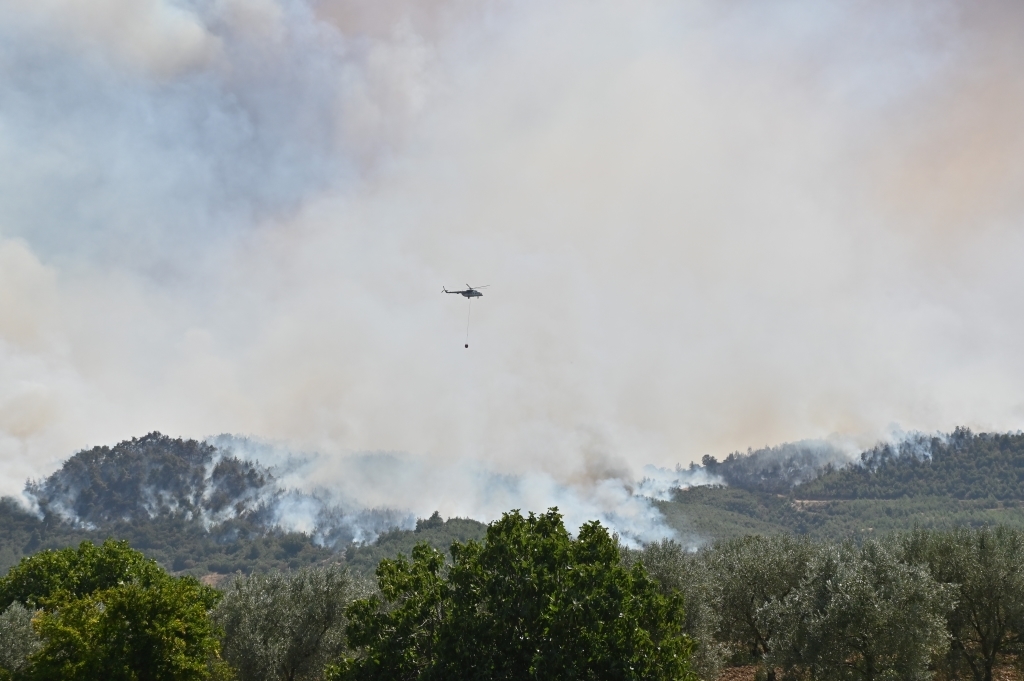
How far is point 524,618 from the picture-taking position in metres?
33.9

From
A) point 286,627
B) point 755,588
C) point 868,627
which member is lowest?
point 286,627

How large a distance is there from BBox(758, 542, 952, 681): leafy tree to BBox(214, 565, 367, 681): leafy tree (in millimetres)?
37892

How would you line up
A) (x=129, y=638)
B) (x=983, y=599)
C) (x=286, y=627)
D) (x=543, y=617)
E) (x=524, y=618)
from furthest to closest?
1. (x=286, y=627)
2. (x=983, y=599)
3. (x=129, y=638)
4. (x=524, y=618)
5. (x=543, y=617)

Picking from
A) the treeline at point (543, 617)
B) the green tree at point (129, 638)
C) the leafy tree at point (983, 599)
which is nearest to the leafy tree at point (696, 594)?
the treeline at point (543, 617)

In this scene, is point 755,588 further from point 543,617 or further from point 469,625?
point 469,625

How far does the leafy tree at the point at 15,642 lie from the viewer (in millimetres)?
48594

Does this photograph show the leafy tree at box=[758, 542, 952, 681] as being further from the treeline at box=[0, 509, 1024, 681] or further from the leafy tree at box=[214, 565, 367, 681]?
the leafy tree at box=[214, 565, 367, 681]

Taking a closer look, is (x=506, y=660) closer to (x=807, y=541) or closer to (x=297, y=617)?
(x=297, y=617)

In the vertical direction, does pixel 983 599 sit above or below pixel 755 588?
below

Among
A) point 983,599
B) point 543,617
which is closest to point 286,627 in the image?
point 543,617

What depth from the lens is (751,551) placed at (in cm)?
6969

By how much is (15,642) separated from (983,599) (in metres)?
74.0

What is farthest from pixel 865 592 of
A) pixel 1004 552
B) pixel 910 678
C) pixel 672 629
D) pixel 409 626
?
pixel 409 626

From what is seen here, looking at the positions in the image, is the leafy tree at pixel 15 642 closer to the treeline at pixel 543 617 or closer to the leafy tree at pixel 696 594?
the treeline at pixel 543 617
